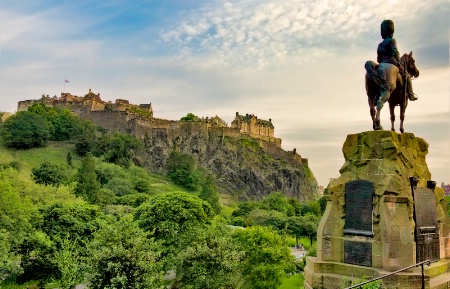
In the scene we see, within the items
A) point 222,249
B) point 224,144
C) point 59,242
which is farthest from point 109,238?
point 224,144

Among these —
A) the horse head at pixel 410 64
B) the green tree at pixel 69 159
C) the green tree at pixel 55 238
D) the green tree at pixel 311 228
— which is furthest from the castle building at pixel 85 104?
the horse head at pixel 410 64

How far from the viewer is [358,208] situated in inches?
411

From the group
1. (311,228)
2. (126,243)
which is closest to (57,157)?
(311,228)

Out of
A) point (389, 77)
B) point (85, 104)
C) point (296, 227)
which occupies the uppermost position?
point (85, 104)

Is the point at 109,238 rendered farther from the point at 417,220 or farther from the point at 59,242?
the point at 59,242

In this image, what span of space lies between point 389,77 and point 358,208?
144 inches

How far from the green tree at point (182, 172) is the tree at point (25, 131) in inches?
1111

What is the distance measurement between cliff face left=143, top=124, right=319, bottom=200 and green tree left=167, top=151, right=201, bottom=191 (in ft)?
16.7

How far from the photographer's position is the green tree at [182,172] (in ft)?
293

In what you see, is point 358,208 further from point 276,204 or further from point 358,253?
point 276,204

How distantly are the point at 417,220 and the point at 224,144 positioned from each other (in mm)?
100470

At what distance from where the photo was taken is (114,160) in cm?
8688

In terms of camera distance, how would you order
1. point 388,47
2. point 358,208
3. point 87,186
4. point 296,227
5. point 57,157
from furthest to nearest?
point 57,157
point 296,227
point 87,186
point 388,47
point 358,208

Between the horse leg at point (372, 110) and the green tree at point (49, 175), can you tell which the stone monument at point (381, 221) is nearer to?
the horse leg at point (372, 110)
